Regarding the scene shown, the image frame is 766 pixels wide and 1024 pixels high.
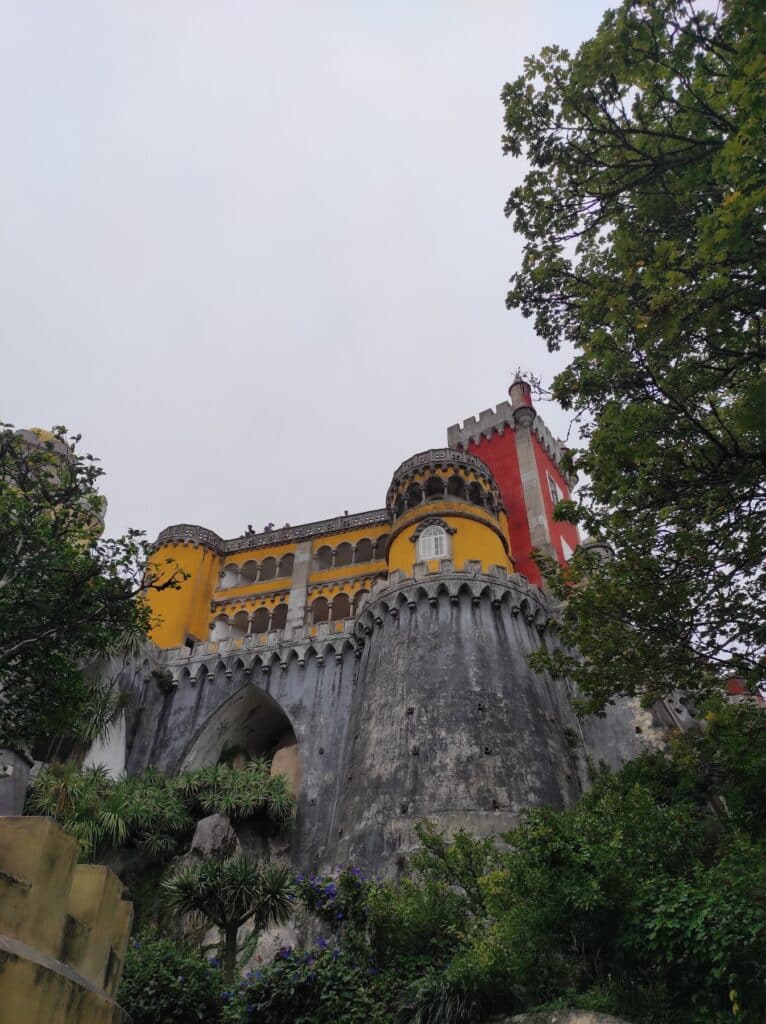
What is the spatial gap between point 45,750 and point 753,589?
893 inches

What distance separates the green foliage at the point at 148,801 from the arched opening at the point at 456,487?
13.1m

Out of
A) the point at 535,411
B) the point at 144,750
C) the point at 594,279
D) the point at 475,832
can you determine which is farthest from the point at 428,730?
the point at 535,411

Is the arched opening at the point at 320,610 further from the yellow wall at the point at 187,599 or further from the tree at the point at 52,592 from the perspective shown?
the tree at the point at 52,592

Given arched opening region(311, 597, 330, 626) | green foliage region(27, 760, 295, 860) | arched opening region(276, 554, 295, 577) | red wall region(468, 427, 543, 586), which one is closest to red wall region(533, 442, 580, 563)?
red wall region(468, 427, 543, 586)

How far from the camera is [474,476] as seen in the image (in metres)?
31.8

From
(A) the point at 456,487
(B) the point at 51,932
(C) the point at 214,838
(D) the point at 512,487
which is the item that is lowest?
(B) the point at 51,932

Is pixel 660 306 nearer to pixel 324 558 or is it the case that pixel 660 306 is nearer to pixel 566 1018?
pixel 566 1018

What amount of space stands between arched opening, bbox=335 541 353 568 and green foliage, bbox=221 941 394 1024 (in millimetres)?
25484

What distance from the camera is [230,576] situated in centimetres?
3969

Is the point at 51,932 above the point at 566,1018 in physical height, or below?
above

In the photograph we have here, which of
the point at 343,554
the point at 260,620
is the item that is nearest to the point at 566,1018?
the point at 260,620

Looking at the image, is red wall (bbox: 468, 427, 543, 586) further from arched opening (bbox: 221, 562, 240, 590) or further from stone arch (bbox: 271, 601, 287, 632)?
arched opening (bbox: 221, 562, 240, 590)

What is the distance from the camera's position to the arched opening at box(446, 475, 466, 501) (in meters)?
31.2

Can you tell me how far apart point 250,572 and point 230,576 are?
1.18 metres
